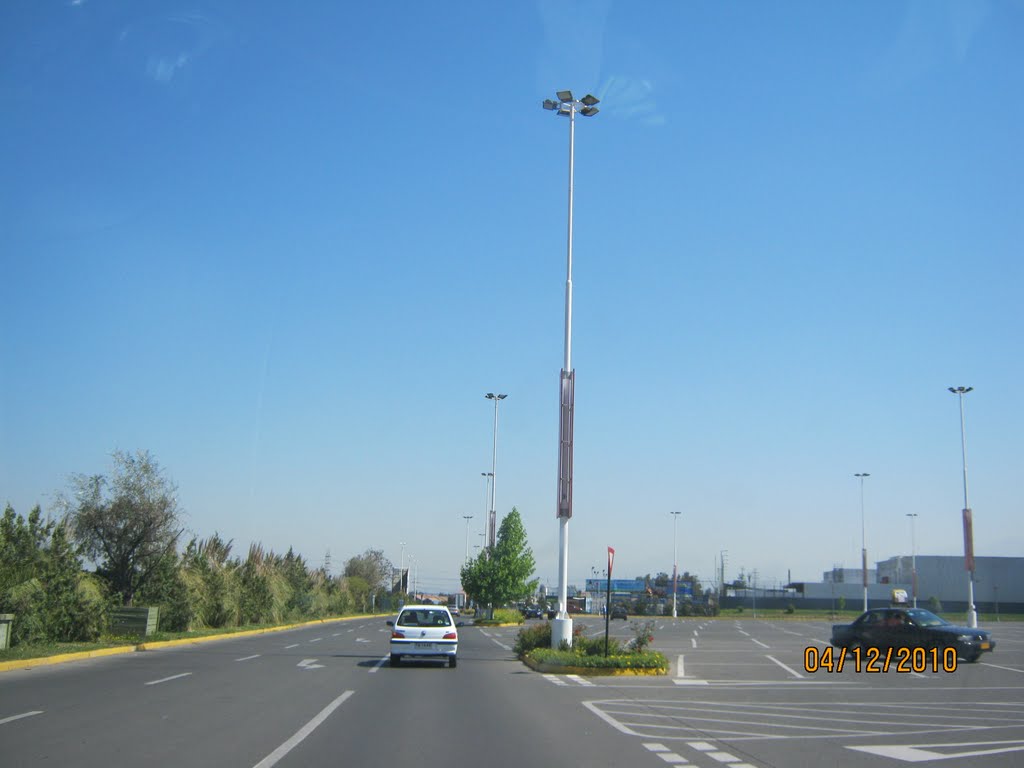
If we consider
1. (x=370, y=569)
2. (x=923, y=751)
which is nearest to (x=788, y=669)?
(x=923, y=751)

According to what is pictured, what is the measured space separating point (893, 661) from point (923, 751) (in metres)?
15.0

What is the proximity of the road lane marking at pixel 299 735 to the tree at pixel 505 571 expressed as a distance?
4923 cm

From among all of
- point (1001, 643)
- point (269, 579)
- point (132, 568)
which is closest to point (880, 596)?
point (1001, 643)

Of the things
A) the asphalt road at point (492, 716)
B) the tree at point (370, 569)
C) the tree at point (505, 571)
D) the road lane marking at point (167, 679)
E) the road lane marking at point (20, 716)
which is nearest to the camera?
the asphalt road at point (492, 716)

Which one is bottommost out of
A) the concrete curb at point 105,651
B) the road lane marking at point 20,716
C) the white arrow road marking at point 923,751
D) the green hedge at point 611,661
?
the concrete curb at point 105,651

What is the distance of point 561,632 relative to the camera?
23547mm

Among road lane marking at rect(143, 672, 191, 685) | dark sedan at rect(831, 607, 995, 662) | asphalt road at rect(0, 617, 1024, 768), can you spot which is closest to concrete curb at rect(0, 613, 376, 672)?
asphalt road at rect(0, 617, 1024, 768)

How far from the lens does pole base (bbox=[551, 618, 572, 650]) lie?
23.5 meters

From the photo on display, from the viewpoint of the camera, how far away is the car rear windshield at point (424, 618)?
23.2 m

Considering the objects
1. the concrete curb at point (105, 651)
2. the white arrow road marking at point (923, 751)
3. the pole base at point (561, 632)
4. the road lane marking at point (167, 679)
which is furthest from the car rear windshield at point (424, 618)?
the white arrow road marking at point (923, 751)

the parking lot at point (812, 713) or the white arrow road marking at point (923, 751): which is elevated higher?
the white arrow road marking at point (923, 751)

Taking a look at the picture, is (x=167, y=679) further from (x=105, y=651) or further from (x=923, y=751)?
(x=923, y=751)

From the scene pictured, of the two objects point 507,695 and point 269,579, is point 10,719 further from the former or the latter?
point 269,579

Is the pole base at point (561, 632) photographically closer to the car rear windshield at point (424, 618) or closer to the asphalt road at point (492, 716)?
the asphalt road at point (492, 716)
